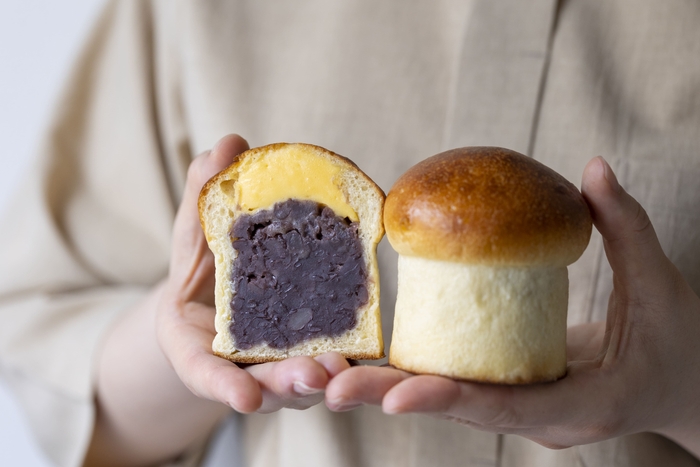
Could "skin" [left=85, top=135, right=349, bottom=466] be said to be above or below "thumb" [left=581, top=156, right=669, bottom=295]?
below

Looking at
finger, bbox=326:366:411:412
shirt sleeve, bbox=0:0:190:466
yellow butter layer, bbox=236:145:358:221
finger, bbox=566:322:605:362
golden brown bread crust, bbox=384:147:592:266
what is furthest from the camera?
shirt sleeve, bbox=0:0:190:466

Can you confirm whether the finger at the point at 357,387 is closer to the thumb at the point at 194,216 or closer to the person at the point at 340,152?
the person at the point at 340,152

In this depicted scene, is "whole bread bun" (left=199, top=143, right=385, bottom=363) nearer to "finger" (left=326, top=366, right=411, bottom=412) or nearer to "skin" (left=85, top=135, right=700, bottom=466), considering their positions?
"skin" (left=85, top=135, right=700, bottom=466)

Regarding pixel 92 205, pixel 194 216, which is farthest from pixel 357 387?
pixel 92 205

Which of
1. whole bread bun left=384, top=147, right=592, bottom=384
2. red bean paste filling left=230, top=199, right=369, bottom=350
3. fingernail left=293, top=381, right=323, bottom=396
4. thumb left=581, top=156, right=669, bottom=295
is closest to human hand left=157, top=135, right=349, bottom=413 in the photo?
fingernail left=293, top=381, right=323, bottom=396

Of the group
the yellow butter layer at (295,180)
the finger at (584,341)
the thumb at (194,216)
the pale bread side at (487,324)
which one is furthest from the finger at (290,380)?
the finger at (584,341)

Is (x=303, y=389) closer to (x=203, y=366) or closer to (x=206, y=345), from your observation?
(x=203, y=366)
